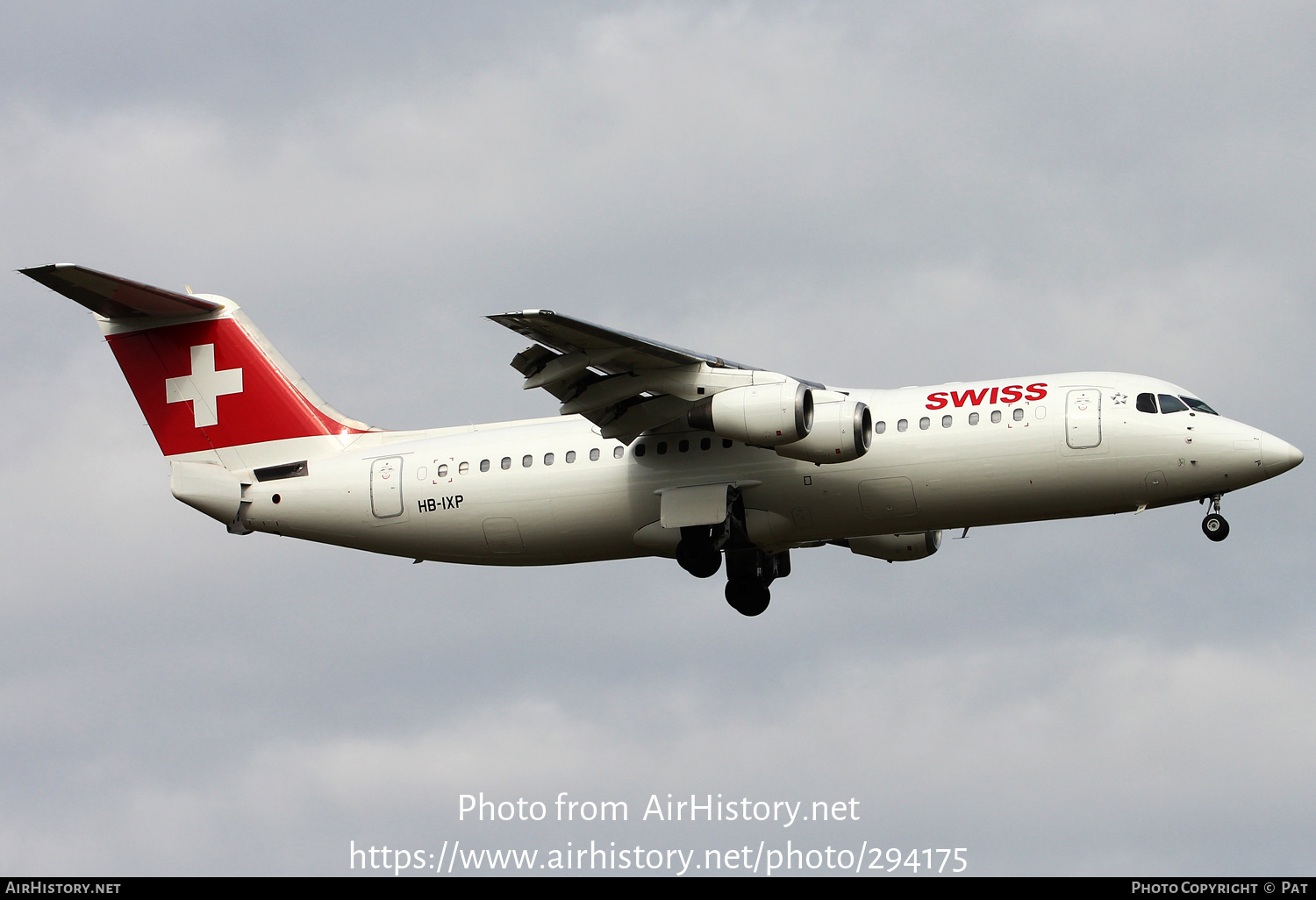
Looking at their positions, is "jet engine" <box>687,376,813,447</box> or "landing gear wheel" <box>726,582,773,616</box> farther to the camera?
"landing gear wheel" <box>726,582,773,616</box>

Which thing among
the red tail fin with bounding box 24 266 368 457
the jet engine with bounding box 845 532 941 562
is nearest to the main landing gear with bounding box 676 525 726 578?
the jet engine with bounding box 845 532 941 562

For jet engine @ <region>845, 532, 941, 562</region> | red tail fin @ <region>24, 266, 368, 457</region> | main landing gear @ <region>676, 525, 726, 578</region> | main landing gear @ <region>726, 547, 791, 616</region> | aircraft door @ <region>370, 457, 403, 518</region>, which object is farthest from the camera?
jet engine @ <region>845, 532, 941, 562</region>

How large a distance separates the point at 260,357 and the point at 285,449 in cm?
175

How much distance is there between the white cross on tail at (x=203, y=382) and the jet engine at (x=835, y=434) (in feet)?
31.7

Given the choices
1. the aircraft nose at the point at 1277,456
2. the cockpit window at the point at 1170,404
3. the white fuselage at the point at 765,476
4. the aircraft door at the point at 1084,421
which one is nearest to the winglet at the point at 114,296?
the white fuselage at the point at 765,476

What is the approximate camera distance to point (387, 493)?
85.7 feet

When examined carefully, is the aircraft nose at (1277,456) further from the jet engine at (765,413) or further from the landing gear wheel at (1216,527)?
the jet engine at (765,413)

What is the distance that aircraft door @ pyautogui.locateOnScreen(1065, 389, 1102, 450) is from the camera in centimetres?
2320

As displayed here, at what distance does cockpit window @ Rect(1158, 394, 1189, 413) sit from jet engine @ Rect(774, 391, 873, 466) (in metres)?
4.05

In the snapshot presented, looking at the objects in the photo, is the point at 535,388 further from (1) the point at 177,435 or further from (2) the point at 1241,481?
(2) the point at 1241,481

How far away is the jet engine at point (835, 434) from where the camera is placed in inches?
906

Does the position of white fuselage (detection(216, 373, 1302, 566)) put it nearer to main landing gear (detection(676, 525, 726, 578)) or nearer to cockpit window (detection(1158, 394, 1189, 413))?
cockpit window (detection(1158, 394, 1189, 413))

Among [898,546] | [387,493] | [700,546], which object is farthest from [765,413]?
[387,493]

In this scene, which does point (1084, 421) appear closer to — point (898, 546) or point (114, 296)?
point (898, 546)
